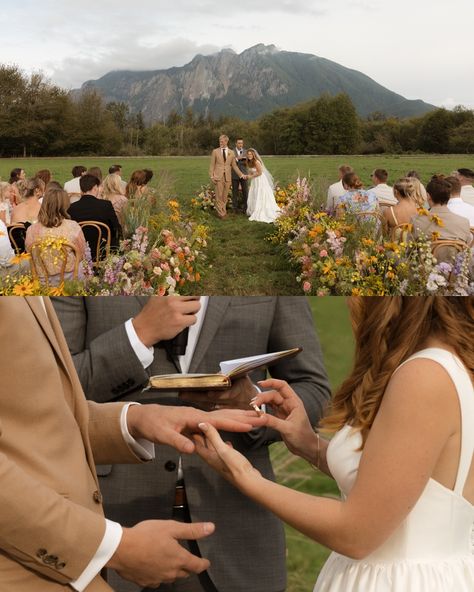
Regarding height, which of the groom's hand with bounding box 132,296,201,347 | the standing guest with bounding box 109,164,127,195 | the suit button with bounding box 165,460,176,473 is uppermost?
the standing guest with bounding box 109,164,127,195

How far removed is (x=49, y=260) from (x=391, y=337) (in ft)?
4.10

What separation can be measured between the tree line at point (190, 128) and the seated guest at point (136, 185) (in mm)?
96

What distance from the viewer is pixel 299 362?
2.00m

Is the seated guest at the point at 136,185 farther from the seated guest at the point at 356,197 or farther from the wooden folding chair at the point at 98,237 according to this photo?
the seated guest at the point at 356,197

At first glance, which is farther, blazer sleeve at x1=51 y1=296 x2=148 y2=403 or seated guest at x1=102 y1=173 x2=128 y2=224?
seated guest at x1=102 y1=173 x2=128 y2=224

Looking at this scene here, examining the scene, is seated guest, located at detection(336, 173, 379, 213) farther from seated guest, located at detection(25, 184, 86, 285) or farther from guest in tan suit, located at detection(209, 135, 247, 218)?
seated guest, located at detection(25, 184, 86, 285)

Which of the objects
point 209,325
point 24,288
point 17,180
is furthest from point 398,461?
point 17,180

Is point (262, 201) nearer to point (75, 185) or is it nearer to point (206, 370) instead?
point (75, 185)

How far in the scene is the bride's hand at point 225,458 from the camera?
155 cm

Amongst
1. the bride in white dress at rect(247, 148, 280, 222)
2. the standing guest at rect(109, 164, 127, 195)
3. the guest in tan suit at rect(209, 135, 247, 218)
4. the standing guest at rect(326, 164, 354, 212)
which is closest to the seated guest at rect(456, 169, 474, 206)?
the standing guest at rect(326, 164, 354, 212)

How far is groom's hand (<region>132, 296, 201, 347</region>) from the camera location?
6.42ft

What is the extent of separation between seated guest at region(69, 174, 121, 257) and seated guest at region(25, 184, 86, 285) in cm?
3

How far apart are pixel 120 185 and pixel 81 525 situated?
1484 mm

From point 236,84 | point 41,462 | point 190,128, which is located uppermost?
point 236,84
